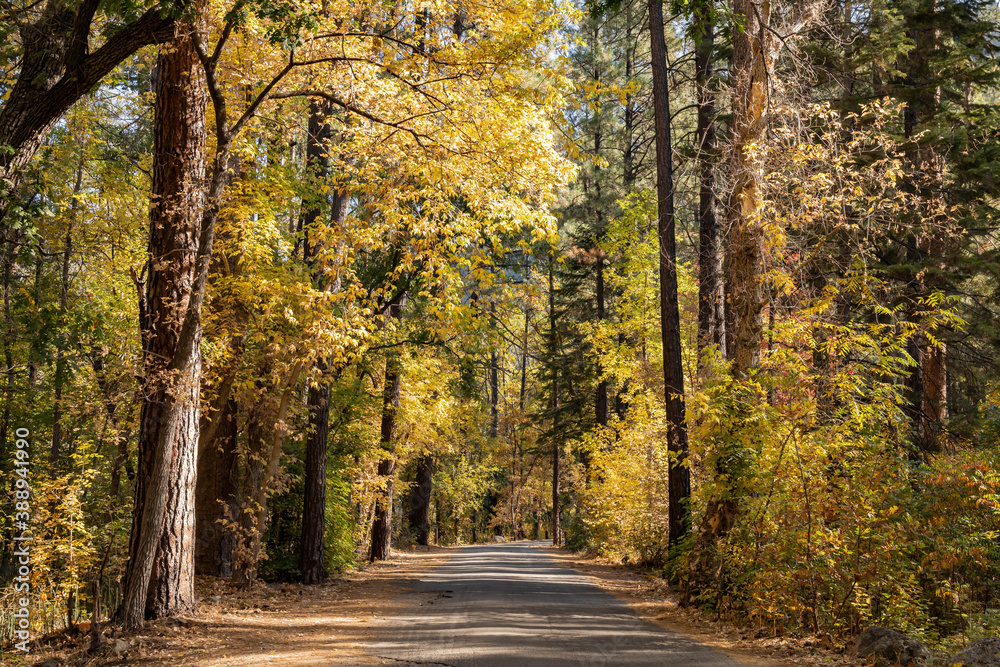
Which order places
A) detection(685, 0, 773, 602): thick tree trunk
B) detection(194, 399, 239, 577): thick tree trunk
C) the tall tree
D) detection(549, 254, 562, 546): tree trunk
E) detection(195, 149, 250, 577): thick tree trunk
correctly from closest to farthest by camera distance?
detection(685, 0, 773, 602): thick tree trunk, detection(195, 149, 250, 577): thick tree trunk, detection(194, 399, 239, 577): thick tree trunk, the tall tree, detection(549, 254, 562, 546): tree trunk

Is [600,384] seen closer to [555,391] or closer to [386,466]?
[555,391]

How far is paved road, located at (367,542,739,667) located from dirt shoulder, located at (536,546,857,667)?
287 mm

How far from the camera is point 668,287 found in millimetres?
14086

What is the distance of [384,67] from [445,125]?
4.19 feet

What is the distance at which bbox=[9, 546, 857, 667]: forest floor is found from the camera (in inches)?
277

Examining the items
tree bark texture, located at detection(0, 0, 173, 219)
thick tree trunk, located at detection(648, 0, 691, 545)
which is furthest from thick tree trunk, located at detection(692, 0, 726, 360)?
tree bark texture, located at detection(0, 0, 173, 219)

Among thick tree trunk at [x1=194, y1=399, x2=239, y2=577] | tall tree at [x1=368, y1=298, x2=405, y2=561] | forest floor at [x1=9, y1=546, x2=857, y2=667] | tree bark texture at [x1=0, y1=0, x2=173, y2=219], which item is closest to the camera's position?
tree bark texture at [x1=0, y1=0, x2=173, y2=219]

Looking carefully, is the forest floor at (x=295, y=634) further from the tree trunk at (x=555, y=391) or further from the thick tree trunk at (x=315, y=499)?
the tree trunk at (x=555, y=391)

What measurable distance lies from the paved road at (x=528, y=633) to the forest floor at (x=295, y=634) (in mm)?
331

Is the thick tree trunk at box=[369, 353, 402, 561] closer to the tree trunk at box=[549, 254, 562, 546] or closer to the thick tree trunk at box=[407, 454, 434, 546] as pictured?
the thick tree trunk at box=[407, 454, 434, 546]

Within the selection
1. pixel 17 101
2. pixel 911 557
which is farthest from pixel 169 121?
pixel 911 557

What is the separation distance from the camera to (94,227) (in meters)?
13.1

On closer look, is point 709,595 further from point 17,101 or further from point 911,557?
point 17,101
